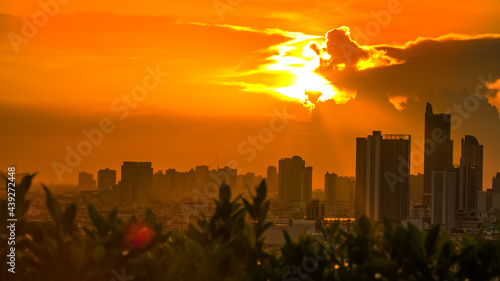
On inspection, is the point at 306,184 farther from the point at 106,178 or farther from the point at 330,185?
the point at 106,178

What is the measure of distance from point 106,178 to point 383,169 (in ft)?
186

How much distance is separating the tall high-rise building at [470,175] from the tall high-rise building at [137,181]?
6884cm

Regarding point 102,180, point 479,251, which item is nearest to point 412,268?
point 479,251

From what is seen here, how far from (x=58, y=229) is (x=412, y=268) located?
3256 millimetres

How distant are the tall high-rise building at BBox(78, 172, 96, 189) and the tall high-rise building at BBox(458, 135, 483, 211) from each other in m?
75.6

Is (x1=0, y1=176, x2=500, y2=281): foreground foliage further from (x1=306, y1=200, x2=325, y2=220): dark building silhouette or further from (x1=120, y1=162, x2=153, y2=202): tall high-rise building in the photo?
(x1=306, y1=200, x2=325, y2=220): dark building silhouette

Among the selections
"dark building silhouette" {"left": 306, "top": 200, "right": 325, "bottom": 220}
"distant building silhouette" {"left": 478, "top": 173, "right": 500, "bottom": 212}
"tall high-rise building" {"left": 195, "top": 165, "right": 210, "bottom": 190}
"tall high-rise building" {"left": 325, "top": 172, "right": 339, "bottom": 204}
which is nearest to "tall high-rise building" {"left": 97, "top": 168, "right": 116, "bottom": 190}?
"tall high-rise building" {"left": 195, "top": 165, "right": 210, "bottom": 190}

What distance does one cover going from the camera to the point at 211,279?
5.61 meters

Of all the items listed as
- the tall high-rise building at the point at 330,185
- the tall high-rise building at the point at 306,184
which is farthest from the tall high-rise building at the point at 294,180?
the tall high-rise building at the point at 330,185

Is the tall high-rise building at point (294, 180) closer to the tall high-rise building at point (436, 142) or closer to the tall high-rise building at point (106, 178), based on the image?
the tall high-rise building at point (436, 142)

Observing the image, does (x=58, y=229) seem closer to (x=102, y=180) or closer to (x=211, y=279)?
(x=211, y=279)

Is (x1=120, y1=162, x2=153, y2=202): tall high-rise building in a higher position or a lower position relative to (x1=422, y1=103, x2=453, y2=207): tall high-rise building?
lower

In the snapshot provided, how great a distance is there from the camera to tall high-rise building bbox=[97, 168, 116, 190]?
9612cm

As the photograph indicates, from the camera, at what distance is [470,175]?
142500mm
